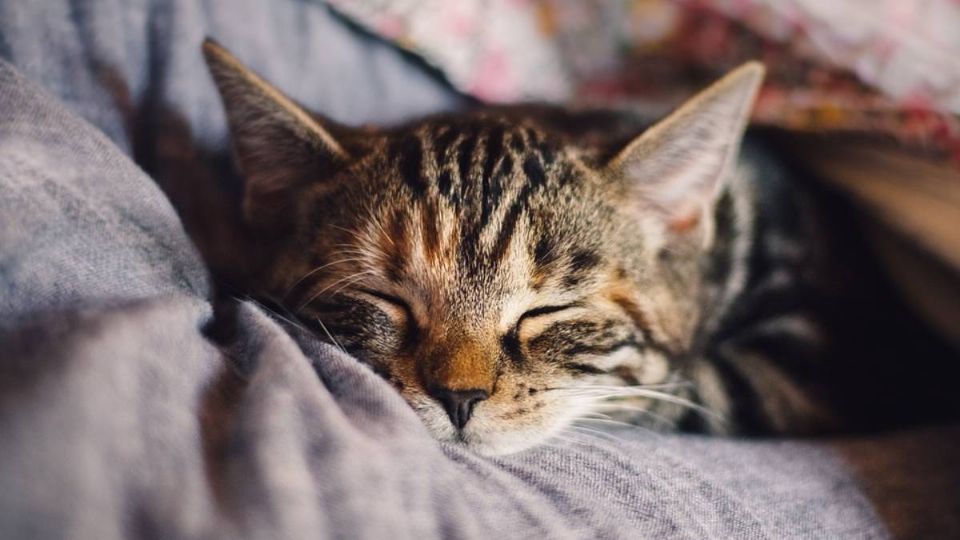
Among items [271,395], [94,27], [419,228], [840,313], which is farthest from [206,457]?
[840,313]

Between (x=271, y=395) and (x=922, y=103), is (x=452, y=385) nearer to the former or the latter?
(x=271, y=395)

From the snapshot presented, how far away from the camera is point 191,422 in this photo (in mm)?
583

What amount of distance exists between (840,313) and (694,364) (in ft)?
1.06

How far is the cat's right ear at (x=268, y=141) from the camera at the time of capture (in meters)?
0.91

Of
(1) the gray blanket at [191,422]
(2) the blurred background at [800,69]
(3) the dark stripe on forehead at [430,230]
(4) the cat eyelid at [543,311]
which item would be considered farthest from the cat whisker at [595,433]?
(2) the blurred background at [800,69]

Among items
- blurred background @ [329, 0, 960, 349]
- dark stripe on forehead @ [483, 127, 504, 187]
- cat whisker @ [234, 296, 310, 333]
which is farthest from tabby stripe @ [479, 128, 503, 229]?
blurred background @ [329, 0, 960, 349]

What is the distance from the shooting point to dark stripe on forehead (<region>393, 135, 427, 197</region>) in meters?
0.90

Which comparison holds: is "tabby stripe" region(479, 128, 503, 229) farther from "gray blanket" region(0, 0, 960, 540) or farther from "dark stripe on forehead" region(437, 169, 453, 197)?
"gray blanket" region(0, 0, 960, 540)

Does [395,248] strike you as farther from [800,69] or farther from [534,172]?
[800,69]

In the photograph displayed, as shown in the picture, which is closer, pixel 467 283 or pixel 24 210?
pixel 24 210

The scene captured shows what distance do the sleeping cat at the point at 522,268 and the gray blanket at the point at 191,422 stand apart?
0.29 ft

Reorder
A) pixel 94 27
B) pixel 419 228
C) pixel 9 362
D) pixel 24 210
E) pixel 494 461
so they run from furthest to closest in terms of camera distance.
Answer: pixel 94 27 → pixel 419 228 → pixel 494 461 → pixel 24 210 → pixel 9 362

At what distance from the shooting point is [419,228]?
Result: 87cm

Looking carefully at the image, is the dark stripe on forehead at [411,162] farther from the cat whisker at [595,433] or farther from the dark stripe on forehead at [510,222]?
the cat whisker at [595,433]
